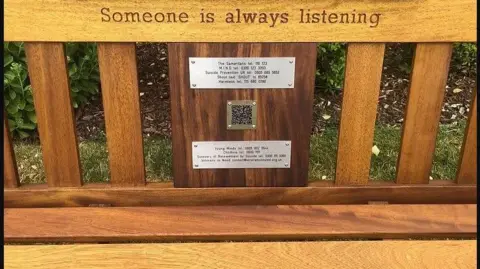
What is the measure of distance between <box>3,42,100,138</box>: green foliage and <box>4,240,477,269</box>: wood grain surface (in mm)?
1857

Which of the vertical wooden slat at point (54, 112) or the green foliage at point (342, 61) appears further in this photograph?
the green foliage at point (342, 61)

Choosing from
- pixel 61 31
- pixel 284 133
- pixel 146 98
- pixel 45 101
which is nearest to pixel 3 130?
pixel 45 101

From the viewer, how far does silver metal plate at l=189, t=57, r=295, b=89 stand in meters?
1.81

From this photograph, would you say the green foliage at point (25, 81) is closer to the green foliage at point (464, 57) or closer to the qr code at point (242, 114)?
the qr code at point (242, 114)

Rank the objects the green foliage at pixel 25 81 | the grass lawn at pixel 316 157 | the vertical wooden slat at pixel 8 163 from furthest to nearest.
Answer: the green foliage at pixel 25 81 < the grass lawn at pixel 316 157 < the vertical wooden slat at pixel 8 163

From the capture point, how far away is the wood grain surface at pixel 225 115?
1804mm

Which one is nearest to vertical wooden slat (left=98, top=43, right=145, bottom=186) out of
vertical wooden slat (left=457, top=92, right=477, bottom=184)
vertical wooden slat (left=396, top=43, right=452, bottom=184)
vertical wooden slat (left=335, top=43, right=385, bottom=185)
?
vertical wooden slat (left=335, top=43, right=385, bottom=185)

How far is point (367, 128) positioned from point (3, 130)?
43.1 inches

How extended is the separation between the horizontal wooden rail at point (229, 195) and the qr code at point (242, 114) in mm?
251

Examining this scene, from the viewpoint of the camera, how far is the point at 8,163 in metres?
1.98

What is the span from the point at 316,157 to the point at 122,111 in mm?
1810

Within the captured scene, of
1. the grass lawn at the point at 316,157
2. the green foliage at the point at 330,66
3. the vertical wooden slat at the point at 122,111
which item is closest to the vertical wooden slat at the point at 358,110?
the vertical wooden slat at the point at 122,111

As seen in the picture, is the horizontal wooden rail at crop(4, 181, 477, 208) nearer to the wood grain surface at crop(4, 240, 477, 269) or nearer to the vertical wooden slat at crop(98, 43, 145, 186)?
the vertical wooden slat at crop(98, 43, 145, 186)

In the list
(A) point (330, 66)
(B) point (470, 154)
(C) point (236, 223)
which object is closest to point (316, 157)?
(A) point (330, 66)
